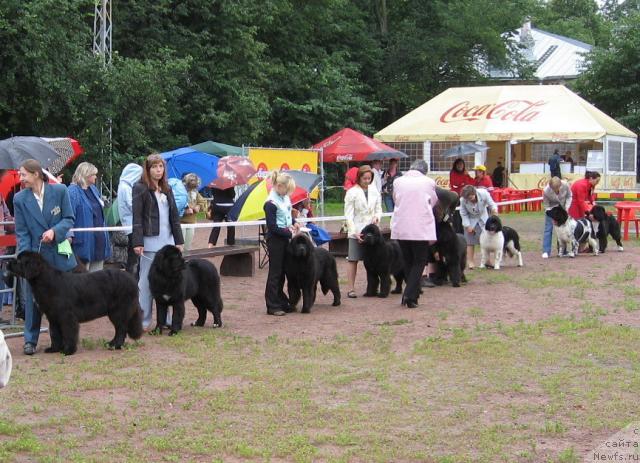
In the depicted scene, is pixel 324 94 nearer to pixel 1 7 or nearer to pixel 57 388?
pixel 1 7

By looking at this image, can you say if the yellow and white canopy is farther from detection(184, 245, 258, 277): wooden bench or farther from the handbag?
detection(184, 245, 258, 277): wooden bench

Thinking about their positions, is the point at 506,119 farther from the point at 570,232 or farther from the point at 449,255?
the point at 449,255


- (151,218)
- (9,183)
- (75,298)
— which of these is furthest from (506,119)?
(75,298)

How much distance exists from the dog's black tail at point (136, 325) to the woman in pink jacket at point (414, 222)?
3659mm

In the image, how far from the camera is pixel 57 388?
7773 mm

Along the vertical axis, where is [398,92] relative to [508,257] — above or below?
above

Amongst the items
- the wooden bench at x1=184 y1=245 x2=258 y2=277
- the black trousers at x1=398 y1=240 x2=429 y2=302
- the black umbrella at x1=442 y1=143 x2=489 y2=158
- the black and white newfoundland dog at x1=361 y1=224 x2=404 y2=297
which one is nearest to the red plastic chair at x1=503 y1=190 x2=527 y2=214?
the black umbrella at x1=442 y1=143 x2=489 y2=158

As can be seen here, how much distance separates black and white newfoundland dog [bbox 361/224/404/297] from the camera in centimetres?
1265

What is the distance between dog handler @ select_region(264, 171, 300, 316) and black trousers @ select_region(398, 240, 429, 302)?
4.69 feet

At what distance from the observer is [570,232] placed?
18016 millimetres

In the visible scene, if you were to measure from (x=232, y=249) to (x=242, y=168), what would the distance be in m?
4.00

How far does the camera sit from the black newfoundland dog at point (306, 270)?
11516mm

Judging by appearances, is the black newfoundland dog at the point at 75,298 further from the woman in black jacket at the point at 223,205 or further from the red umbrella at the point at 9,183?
the woman in black jacket at the point at 223,205

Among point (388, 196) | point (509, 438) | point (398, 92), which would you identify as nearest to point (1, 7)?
point (388, 196)
